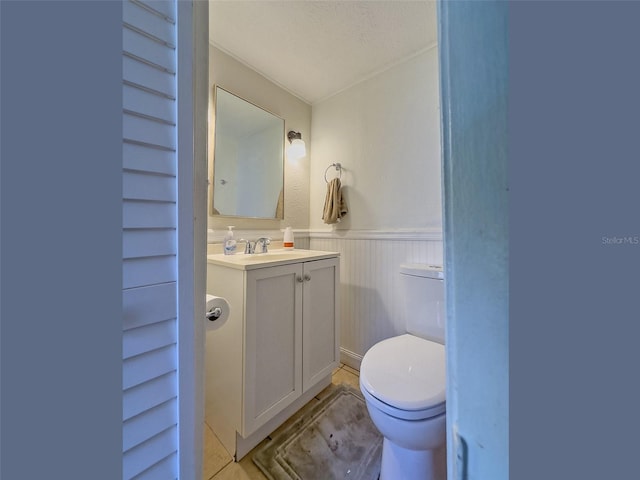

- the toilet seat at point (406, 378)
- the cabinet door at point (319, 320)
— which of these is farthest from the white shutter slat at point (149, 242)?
the cabinet door at point (319, 320)

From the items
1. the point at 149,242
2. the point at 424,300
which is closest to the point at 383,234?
the point at 424,300

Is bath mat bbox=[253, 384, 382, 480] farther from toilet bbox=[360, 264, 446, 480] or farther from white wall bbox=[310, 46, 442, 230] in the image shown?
white wall bbox=[310, 46, 442, 230]

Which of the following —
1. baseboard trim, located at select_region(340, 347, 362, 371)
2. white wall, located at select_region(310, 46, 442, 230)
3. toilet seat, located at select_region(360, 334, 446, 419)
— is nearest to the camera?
toilet seat, located at select_region(360, 334, 446, 419)

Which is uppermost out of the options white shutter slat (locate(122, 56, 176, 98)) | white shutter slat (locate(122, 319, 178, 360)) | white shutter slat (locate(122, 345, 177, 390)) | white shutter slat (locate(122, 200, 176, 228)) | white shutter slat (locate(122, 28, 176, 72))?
white shutter slat (locate(122, 28, 176, 72))

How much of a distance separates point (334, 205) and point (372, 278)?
60 centimetres

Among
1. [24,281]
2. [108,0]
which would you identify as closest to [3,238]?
[24,281]

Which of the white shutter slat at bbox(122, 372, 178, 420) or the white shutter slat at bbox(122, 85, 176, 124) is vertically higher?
the white shutter slat at bbox(122, 85, 176, 124)

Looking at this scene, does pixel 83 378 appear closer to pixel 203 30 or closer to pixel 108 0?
pixel 108 0

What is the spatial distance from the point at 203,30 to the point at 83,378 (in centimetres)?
73

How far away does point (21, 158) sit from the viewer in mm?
312

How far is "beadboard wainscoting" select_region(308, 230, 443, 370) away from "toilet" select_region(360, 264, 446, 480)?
392 millimetres

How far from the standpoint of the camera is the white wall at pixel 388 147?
1414mm

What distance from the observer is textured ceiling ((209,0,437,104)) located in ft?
3.88

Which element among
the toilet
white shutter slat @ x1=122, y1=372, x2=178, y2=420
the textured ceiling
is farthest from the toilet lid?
the textured ceiling
